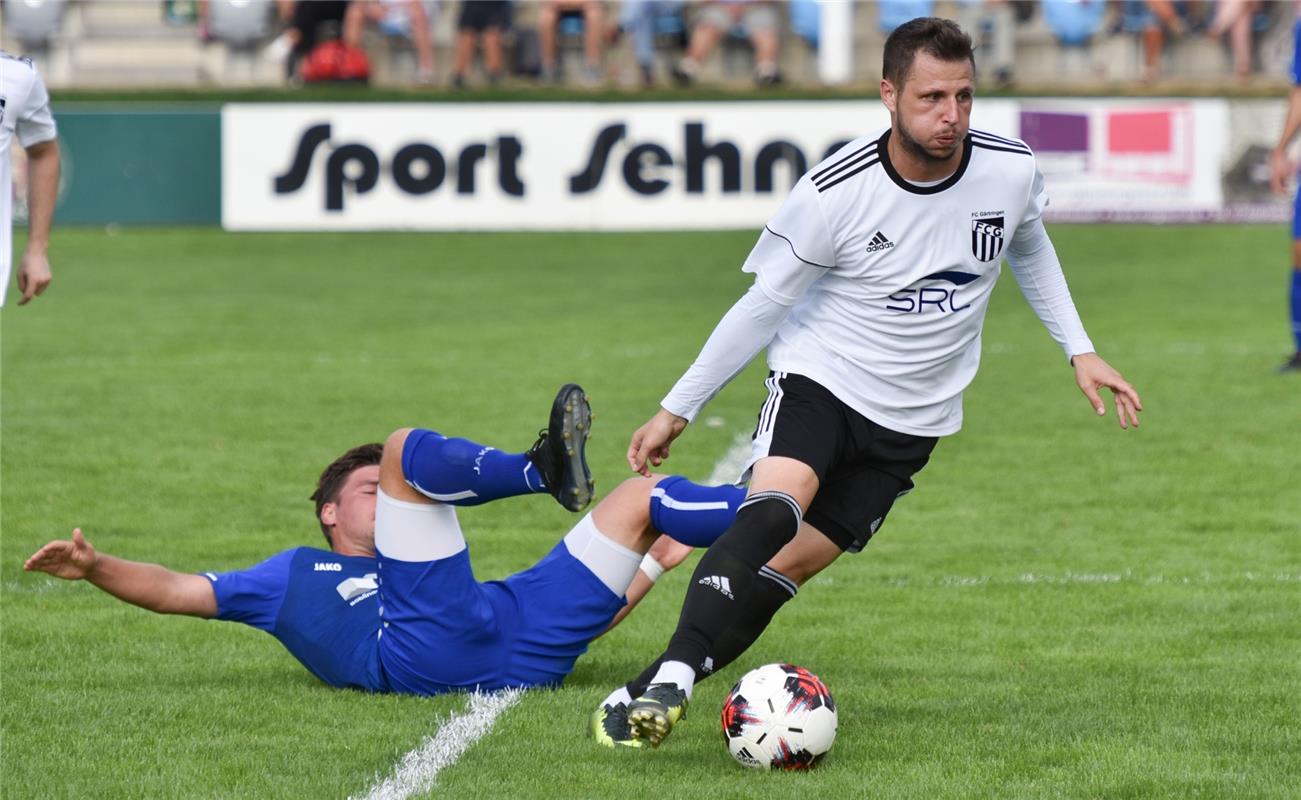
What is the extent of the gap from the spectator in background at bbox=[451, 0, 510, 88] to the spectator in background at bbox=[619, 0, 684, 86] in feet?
4.78

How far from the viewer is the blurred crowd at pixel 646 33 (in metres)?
23.5

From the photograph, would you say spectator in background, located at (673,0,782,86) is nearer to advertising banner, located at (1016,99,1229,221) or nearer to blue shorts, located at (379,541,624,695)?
advertising banner, located at (1016,99,1229,221)

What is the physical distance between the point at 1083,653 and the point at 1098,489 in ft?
10.3

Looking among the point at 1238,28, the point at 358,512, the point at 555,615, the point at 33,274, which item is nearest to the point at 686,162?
the point at 1238,28

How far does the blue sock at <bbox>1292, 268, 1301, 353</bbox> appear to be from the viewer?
39.4 feet

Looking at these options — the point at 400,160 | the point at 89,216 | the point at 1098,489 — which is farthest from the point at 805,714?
the point at 89,216

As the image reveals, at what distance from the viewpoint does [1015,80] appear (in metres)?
23.6

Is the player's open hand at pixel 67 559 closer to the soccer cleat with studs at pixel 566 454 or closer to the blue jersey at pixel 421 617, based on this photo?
the blue jersey at pixel 421 617

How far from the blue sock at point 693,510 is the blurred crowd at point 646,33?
1812cm

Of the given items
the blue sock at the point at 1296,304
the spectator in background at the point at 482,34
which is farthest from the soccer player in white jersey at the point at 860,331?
the spectator in background at the point at 482,34

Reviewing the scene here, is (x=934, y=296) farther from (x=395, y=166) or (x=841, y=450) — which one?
(x=395, y=166)

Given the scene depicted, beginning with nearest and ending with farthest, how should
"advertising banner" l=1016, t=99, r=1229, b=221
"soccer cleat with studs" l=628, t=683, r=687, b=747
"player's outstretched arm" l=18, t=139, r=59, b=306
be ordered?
"soccer cleat with studs" l=628, t=683, r=687, b=747, "player's outstretched arm" l=18, t=139, r=59, b=306, "advertising banner" l=1016, t=99, r=1229, b=221

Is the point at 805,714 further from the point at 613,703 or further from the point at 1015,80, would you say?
the point at 1015,80

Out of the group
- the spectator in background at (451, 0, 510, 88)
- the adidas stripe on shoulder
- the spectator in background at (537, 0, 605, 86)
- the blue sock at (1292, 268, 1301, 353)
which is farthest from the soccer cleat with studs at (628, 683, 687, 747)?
the spectator in background at (537, 0, 605, 86)
